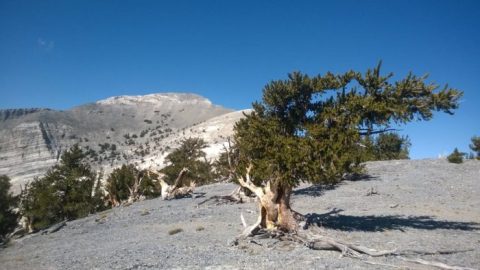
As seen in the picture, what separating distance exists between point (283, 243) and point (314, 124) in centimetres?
618

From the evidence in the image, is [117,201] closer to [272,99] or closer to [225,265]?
[272,99]

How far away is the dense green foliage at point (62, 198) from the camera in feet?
140

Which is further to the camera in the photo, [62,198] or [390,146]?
[390,146]

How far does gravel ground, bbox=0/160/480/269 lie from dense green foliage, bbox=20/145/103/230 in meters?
10.8

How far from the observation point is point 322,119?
20.2 m

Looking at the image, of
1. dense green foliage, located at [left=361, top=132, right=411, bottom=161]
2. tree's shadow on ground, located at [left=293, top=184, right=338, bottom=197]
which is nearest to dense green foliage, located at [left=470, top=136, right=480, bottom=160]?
Answer: dense green foliage, located at [left=361, top=132, right=411, bottom=161]

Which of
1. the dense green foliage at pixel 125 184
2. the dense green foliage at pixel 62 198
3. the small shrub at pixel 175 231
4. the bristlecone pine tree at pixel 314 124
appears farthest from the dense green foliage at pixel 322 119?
the dense green foliage at pixel 125 184

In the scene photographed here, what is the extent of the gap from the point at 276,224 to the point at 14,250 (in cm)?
1773

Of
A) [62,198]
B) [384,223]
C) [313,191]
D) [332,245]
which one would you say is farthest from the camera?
[62,198]

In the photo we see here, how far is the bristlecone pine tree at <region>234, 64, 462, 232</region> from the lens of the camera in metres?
18.9

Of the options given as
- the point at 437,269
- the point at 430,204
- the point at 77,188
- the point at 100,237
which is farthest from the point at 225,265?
the point at 77,188

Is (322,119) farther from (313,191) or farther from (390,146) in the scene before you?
(390,146)

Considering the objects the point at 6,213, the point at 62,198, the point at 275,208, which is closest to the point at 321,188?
the point at 275,208

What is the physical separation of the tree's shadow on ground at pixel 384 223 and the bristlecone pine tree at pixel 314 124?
2714 millimetres
